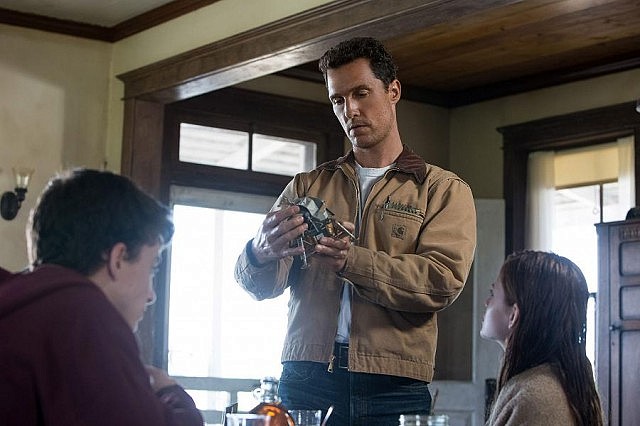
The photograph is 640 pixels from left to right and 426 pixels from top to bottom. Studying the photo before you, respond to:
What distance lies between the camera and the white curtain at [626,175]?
6.57 meters

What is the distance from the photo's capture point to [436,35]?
6168mm

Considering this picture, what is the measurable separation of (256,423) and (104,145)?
4438mm

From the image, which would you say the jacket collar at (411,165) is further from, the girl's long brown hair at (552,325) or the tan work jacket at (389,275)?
the girl's long brown hair at (552,325)

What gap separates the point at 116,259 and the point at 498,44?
16.4 feet

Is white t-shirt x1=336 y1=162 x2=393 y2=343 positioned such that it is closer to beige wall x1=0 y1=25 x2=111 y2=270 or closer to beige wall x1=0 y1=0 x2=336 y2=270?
beige wall x1=0 y1=0 x2=336 y2=270

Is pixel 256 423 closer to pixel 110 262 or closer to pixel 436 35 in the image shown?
pixel 110 262

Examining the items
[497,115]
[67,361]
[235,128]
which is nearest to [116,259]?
[67,361]

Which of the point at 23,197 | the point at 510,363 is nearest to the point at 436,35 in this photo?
the point at 23,197

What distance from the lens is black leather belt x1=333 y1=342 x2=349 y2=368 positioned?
254cm

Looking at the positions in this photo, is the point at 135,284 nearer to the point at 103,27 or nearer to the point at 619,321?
the point at 103,27

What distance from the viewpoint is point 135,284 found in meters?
1.65

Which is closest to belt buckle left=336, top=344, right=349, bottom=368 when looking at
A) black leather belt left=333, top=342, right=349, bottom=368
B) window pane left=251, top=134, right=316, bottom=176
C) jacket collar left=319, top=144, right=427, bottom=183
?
black leather belt left=333, top=342, right=349, bottom=368

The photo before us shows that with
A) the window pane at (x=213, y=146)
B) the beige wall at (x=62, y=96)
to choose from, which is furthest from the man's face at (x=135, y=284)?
the window pane at (x=213, y=146)

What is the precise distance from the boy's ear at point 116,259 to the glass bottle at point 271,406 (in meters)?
0.46
